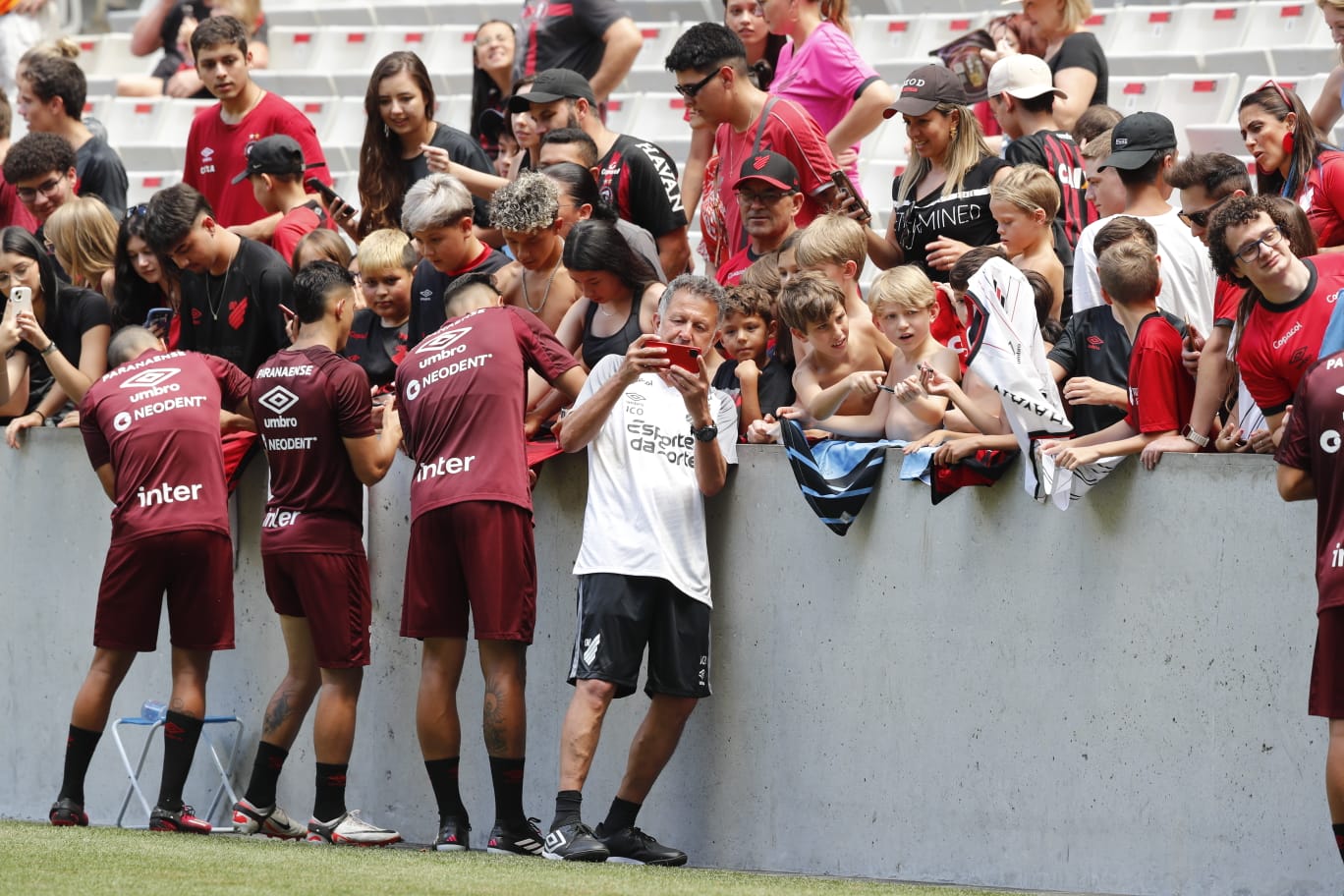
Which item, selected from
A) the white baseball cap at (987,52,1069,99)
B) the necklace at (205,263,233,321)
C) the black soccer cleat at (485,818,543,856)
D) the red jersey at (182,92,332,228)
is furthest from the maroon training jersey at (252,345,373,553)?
the white baseball cap at (987,52,1069,99)

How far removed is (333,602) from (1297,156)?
3722 millimetres

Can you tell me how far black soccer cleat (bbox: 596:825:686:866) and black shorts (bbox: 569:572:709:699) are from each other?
0.47 meters

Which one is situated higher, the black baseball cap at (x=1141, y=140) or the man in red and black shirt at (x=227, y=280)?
the black baseball cap at (x=1141, y=140)

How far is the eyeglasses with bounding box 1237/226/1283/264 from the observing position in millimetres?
5469

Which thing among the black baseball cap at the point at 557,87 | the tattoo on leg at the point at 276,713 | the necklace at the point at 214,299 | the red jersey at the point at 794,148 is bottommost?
the tattoo on leg at the point at 276,713

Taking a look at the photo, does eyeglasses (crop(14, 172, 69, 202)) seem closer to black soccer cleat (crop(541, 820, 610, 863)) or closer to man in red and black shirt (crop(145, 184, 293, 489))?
man in red and black shirt (crop(145, 184, 293, 489))

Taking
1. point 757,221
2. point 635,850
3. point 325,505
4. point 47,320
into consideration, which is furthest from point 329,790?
point 47,320

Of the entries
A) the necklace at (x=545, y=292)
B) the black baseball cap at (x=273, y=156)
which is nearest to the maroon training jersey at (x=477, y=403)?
the necklace at (x=545, y=292)

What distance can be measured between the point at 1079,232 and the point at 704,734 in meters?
2.33

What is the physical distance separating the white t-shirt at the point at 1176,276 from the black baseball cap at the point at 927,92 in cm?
98

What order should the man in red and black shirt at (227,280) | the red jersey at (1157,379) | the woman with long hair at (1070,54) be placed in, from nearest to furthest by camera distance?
the red jersey at (1157,379)
the man in red and black shirt at (227,280)
the woman with long hair at (1070,54)

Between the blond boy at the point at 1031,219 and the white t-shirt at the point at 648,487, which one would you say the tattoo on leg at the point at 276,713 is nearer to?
the white t-shirt at the point at 648,487

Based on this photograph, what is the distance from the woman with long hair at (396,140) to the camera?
28.4 feet

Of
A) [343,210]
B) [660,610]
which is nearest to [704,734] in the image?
[660,610]
